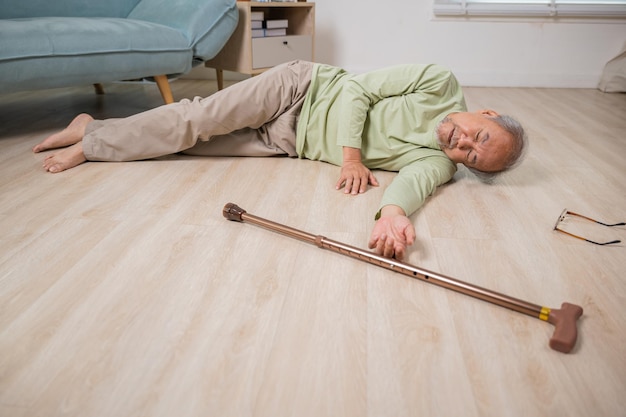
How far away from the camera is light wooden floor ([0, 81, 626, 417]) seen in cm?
71

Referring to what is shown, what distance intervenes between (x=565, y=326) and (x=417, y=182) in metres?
0.60

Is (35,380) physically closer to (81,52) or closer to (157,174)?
(157,174)

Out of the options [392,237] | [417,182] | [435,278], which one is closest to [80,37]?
Result: [417,182]

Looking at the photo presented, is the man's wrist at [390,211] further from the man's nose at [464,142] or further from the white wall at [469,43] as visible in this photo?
the white wall at [469,43]

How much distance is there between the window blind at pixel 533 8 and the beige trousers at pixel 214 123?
7.15 ft

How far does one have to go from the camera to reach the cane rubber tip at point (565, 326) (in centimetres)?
80

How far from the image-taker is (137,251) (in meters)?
1.09

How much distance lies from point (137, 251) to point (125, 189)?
422 millimetres

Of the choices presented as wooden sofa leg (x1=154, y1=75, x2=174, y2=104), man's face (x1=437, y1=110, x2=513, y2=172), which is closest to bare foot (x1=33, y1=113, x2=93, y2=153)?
wooden sofa leg (x1=154, y1=75, x2=174, y2=104)

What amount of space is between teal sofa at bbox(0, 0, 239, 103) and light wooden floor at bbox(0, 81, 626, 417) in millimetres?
520

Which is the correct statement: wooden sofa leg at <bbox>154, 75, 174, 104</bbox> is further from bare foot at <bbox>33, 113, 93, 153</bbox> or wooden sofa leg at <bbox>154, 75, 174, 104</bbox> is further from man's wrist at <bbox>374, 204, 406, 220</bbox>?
man's wrist at <bbox>374, 204, 406, 220</bbox>

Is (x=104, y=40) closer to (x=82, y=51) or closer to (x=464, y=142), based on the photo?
(x=82, y=51)

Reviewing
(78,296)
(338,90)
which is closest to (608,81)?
(338,90)

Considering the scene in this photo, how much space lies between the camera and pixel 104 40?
6.48ft
